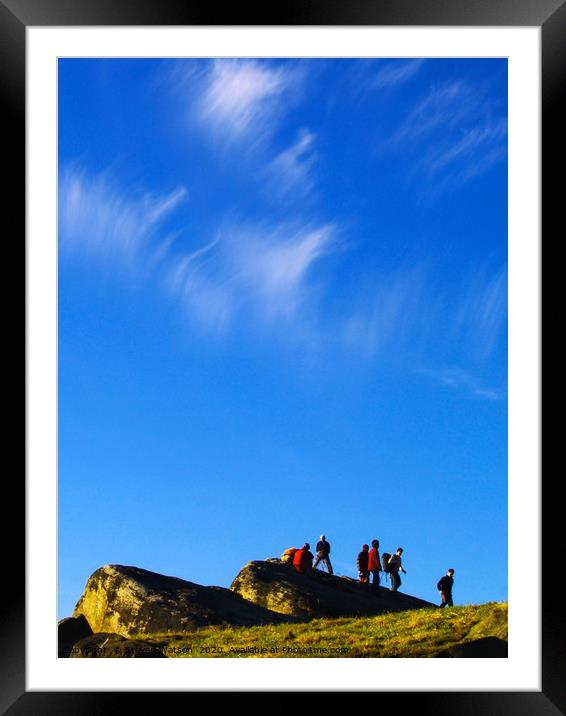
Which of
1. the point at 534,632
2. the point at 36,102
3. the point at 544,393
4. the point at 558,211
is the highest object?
the point at 36,102

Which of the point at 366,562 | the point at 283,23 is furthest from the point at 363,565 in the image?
the point at 283,23

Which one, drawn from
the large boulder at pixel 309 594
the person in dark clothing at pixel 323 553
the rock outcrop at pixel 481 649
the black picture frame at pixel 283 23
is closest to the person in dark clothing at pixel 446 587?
the large boulder at pixel 309 594

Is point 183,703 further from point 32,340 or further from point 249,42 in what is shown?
point 249,42

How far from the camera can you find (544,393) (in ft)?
22.7

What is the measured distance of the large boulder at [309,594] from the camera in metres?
11.8

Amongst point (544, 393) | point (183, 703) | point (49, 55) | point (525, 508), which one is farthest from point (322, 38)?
point (183, 703)

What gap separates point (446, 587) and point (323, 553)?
82.8 inches

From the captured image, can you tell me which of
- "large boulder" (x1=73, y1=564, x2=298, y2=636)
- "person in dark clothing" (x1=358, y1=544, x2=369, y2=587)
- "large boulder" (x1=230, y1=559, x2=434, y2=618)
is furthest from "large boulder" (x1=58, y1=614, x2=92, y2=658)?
"person in dark clothing" (x1=358, y1=544, x2=369, y2=587)

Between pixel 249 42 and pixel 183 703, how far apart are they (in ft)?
21.3

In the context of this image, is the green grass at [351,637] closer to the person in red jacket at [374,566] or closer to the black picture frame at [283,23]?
the person in red jacket at [374,566]

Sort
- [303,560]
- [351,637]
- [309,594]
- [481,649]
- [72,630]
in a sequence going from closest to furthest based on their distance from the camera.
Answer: [481,649] < [351,637] < [72,630] < [309,594] < [303,560]

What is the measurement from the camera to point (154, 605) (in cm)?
1081

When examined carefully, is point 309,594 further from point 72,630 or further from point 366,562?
point 72,630

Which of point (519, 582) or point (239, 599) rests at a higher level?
point (519, 582)
